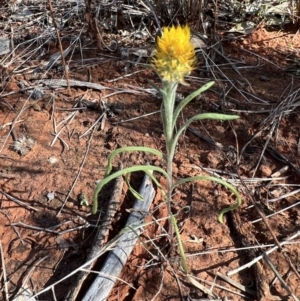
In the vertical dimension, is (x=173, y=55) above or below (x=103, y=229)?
above

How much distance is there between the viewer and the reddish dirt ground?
1771mm

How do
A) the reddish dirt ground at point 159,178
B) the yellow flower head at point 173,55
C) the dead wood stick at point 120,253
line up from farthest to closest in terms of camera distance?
the reddish dirt ground at point 159,178, the dead wood stick at point 120,253, the yellow flower head at point 173,55

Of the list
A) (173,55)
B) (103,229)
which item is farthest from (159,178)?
(173,55)

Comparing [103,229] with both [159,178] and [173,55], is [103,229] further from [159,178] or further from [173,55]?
[173,55]

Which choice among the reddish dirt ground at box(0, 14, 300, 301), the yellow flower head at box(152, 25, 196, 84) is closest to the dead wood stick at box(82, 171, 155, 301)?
the reddish dirt ground at box(0, 14, 300, 301)

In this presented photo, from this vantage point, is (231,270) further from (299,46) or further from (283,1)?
(283,1)

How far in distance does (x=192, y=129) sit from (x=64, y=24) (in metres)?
1.42

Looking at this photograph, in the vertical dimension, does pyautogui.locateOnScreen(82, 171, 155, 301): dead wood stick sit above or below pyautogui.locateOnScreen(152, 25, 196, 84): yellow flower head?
below

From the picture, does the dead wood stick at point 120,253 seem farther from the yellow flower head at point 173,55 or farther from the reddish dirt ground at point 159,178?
the yellow flower head at point 173,55

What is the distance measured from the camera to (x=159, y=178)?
206cm

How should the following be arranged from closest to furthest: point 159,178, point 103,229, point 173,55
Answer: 1. point 173,55
2. point 103,229
3. point 159,178

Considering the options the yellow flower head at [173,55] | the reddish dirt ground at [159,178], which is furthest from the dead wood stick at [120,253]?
the yellow flower head at [173,55]

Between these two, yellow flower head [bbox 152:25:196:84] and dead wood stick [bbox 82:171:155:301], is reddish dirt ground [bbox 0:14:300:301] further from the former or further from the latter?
yellow flower head [bbox 152:25:196:84]

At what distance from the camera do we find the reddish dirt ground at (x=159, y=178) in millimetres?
1771
